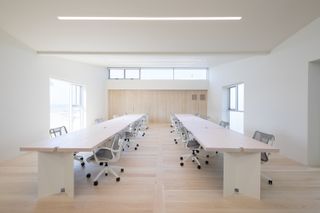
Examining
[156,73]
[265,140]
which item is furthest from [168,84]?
[265,140]

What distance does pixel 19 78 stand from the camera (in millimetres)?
5172

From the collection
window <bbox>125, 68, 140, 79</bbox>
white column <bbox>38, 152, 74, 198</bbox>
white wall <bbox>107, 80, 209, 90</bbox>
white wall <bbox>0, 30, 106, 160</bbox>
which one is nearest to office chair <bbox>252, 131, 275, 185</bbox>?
white column <bbox>38, 152, 74, 198</bbox>

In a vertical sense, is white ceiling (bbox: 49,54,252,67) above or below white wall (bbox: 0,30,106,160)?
above

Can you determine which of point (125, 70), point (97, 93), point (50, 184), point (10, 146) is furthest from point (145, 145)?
point (125, 70)

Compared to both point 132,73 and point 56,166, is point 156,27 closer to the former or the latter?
point 56,166

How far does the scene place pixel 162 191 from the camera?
3.20 m

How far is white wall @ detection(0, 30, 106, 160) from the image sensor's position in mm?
4703

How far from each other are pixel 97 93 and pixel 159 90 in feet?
9.95

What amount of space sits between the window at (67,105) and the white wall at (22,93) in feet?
1.61

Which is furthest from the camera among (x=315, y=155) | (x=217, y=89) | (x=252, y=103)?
(x=217, y=89)

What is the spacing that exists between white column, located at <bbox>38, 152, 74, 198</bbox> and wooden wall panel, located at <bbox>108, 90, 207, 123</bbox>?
8.71m

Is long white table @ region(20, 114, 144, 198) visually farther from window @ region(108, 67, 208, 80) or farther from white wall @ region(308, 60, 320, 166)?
window @ region(108, 67, 208, 80)

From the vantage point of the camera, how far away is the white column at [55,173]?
2924 millimetres

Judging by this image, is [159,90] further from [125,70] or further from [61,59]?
[61,59]
